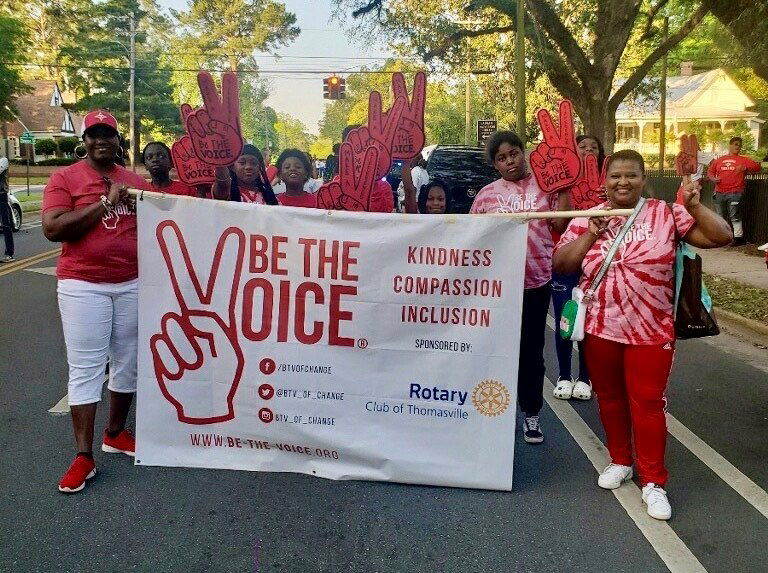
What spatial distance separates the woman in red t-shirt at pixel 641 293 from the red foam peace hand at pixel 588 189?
2.53 ft

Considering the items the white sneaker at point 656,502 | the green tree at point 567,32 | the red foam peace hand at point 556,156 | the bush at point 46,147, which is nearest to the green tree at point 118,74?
the bush at point 46,147

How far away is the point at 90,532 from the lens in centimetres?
321

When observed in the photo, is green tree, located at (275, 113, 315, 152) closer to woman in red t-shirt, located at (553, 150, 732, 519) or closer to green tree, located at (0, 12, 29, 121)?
green tree, located at (0, 12, 29, 121)

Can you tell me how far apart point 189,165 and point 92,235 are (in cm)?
75

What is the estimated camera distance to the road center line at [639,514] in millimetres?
2977

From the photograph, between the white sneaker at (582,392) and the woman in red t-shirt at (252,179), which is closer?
the woman in red t-shirt at (252,179)

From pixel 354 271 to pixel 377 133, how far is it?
92cm

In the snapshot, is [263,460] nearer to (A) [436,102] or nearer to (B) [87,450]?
(B) [87,450]

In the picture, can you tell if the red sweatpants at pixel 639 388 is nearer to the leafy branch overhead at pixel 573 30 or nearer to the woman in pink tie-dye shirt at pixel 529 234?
the woman in pink tie-dye shirt at pixel 529 234

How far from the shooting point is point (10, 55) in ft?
109

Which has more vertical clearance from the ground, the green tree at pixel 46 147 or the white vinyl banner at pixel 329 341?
the green tree at pixel 46 147

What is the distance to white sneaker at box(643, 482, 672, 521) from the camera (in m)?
3.33

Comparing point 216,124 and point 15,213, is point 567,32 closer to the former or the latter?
point 15,213

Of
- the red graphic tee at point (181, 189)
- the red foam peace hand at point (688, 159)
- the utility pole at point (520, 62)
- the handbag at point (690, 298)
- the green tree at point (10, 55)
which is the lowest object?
the handbag at point (690, 298)
